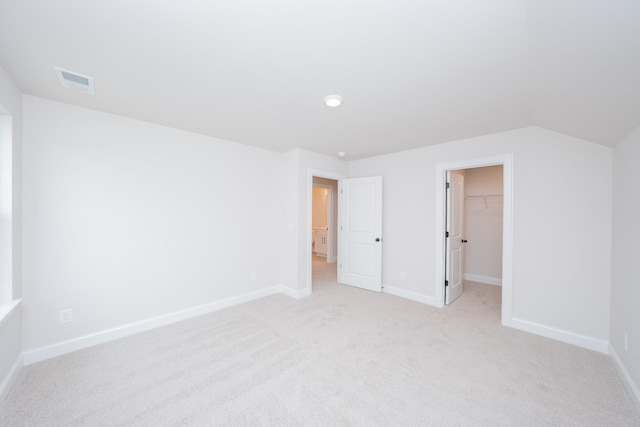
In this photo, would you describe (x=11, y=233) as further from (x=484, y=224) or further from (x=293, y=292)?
(x=484, y=224)

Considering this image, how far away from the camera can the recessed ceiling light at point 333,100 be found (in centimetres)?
219

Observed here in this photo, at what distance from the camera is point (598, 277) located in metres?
2.59

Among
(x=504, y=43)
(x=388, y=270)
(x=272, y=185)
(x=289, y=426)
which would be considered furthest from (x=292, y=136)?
(x=289, y=426)

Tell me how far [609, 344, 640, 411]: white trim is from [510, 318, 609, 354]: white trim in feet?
0.30

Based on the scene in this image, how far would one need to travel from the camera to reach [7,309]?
1.95 metres

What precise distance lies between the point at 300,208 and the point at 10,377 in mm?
3250

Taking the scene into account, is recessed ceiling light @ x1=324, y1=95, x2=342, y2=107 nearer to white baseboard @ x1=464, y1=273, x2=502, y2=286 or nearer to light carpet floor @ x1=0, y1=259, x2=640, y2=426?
light carpet floor @ x1=0, y1=259, x2=640, y2=426

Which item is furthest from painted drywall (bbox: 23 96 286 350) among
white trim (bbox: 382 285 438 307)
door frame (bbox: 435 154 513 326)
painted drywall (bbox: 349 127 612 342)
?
painted drywall (bbox: 349 127 612 342)

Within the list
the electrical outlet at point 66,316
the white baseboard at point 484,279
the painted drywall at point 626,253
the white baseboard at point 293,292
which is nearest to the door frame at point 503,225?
the painted drywall at point 626,253

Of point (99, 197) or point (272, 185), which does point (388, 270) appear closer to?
point (272, 185)

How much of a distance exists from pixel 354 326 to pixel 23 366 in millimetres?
3124

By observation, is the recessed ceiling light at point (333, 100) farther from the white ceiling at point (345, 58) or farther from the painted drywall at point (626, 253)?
the painted drywall at point (626, 253)

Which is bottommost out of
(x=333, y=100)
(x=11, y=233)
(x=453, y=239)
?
(x=453, y=239)

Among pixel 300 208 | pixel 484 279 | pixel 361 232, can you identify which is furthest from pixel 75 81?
pixel 484 279
